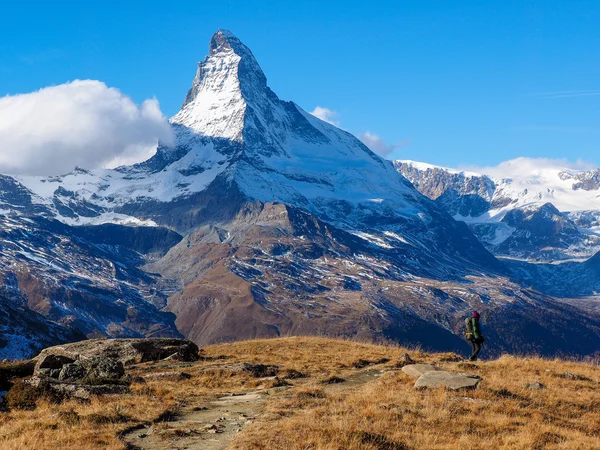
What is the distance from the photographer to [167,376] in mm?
32844

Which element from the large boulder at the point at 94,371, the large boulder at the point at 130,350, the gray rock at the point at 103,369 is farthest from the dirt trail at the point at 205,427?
the large boulder at the point at 130,350

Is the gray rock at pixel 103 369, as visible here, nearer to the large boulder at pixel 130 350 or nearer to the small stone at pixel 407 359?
the large boulder at pixel 130 350

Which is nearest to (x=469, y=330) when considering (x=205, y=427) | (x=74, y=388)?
(x=205, y=427)

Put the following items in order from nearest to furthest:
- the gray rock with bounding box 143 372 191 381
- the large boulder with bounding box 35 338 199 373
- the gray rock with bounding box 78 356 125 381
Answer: the gray rock with bounding box 78 356 125 381
the gray rock with bounding box 143 372 191 381
the large boulder with bounding box 35 338 199 373

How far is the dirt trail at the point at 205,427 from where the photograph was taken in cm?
2122

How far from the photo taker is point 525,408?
26125 millimetres

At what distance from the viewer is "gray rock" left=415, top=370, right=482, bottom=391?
28703 mm

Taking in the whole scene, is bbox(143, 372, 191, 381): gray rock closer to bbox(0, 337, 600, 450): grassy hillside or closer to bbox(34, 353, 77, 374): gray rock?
bbox(0, 337, 600, 450): grassy hillside

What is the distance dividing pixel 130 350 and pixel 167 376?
7138 millimetres

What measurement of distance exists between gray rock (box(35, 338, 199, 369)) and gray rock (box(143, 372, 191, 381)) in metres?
5.50

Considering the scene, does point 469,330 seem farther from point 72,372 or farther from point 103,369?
point 72,372

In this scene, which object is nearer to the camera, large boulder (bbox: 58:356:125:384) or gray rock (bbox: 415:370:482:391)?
gray rock (bbox: 415:370:482:391)

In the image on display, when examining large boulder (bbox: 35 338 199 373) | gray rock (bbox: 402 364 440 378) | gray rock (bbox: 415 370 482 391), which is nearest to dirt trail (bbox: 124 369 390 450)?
gray rock (bbox: 415 370 482 391)

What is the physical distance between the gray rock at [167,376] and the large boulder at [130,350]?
5.49 metres
